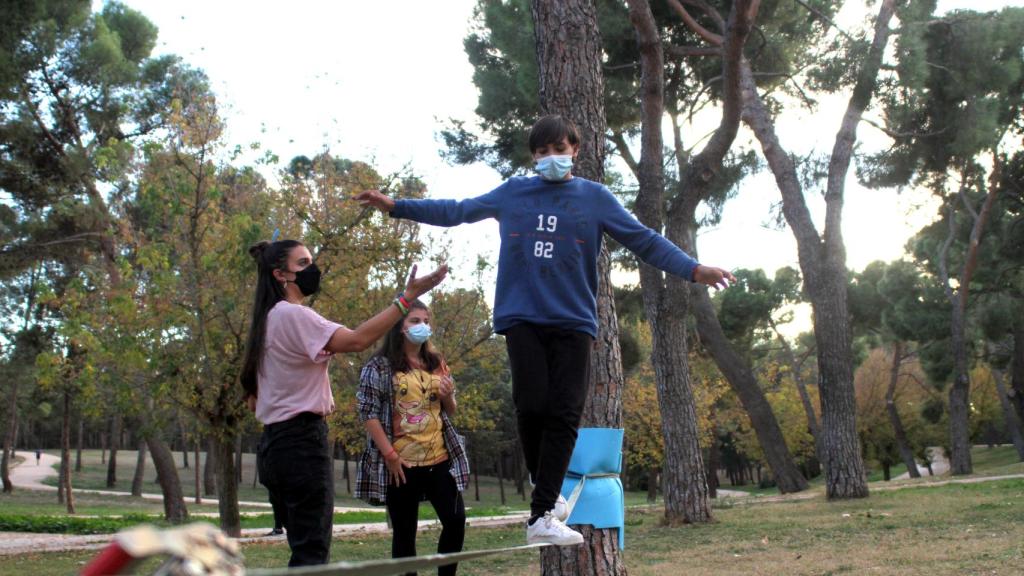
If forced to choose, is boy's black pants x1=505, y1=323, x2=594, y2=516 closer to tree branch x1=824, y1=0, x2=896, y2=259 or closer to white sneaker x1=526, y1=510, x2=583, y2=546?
white sneaker x1=526, y1=510, x2=583, y2=546

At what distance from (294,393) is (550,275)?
1.24m

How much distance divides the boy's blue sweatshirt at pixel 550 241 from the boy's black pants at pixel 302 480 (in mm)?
972

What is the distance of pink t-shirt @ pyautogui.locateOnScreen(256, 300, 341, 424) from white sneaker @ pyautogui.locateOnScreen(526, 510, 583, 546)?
3.49 feet

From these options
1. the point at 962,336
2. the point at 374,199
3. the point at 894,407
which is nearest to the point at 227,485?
the point at 374,199

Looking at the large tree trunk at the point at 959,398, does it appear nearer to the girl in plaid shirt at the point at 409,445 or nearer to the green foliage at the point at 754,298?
the green foliage at the point at 754,298

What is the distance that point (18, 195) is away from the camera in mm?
19734

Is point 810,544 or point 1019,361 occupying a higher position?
point 1019,361

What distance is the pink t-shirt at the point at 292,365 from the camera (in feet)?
13.1

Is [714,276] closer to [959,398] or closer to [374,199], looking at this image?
[374,199]

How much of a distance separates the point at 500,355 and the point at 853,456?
6.66m

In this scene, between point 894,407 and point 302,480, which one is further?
point 894,407

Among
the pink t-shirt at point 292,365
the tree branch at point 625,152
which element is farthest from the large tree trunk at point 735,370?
the pink t-shirt at point 292,365

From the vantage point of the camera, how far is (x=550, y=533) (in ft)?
13.7

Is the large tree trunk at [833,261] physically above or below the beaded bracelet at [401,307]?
above
